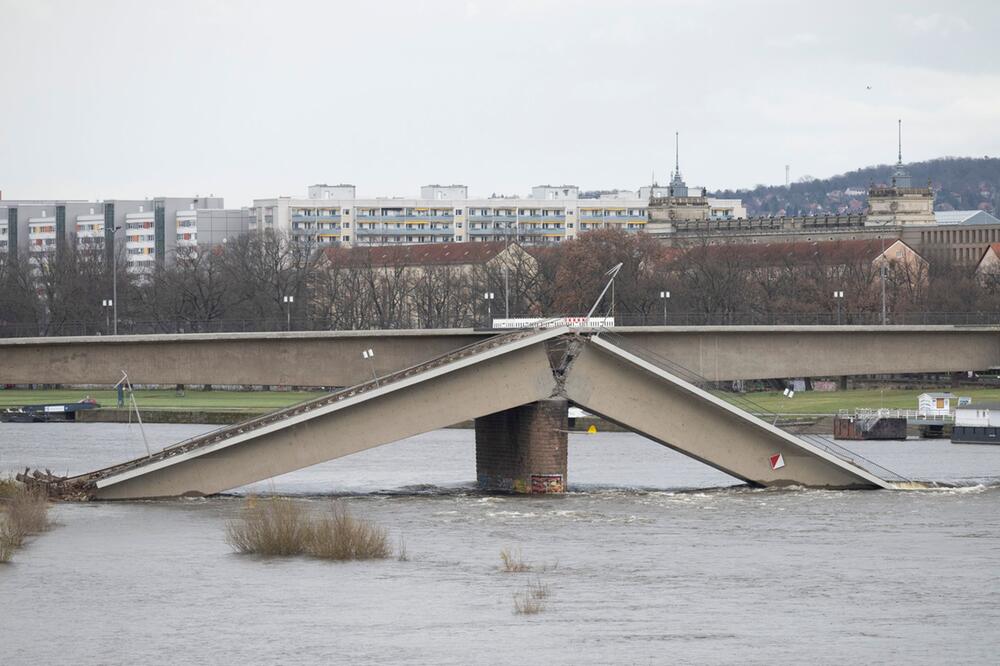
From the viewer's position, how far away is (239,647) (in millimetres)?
40906

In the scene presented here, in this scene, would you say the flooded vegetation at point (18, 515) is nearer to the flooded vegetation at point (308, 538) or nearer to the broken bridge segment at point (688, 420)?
the flooded vegetation at point (308, 538)

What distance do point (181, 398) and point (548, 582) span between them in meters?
83.6

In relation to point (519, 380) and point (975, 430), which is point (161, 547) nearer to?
point (519, 380)

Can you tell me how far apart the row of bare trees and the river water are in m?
59.2

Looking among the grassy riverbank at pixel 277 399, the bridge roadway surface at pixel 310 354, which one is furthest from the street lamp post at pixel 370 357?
the grassy riverbank at pixel 277 399

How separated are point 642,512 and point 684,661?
81.2 feet

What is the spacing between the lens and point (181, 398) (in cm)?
12962

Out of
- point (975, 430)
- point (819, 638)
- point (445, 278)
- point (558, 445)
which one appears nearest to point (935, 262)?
point (445, 278)

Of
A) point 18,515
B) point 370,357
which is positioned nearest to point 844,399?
point 370,357

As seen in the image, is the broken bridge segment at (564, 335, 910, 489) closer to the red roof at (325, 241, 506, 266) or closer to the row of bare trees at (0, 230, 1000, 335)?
the row of bare trees at (0, 230, 1000, 335)

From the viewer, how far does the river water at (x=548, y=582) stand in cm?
4091

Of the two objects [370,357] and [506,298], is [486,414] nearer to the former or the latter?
[370,357]

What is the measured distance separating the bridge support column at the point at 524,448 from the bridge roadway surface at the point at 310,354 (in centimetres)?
334

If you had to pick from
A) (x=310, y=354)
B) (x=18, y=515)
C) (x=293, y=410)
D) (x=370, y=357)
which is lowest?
(x=18, y=515)
